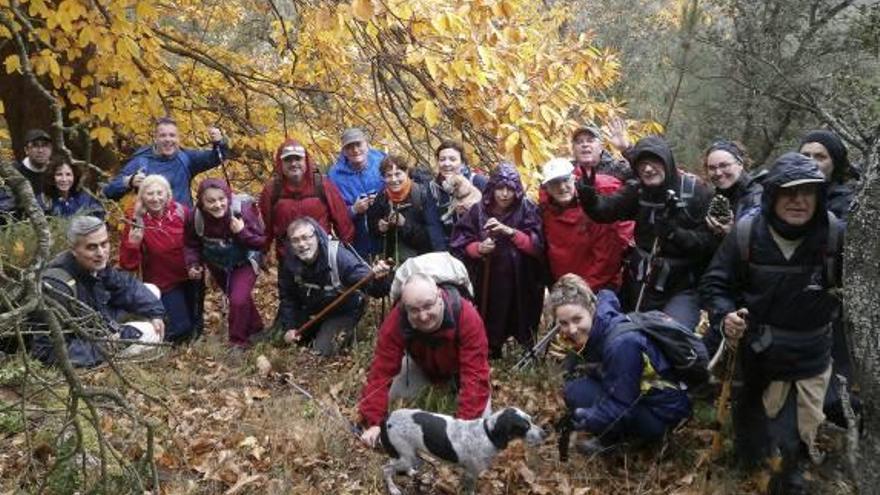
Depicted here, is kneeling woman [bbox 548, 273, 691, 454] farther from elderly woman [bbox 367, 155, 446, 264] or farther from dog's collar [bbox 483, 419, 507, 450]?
elderly woman [bbox 367, 155, 446, 264]

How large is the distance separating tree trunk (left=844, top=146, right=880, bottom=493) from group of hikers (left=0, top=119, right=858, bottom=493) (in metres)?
1.33

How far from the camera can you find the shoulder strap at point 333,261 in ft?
21.3

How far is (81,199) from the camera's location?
7.55 meters

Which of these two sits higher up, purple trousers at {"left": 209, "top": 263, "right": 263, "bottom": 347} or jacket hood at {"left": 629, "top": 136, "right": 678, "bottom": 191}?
jacket hood at {"left": 629, "top": 136, "right": 678, "bottom": 191}

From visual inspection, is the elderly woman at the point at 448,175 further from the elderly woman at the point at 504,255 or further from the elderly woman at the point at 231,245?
the elderly woman at the point at 231,245

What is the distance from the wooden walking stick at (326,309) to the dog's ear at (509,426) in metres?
2.69

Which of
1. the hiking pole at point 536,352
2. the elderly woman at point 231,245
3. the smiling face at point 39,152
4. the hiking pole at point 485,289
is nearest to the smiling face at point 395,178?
the hiking pole at point 485,289

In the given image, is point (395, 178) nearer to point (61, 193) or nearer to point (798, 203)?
point (61, 193)

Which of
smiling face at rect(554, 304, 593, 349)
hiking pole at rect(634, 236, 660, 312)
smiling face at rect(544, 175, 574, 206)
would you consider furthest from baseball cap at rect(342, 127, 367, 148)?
smiling face at rect(554, 304, 593, 349)

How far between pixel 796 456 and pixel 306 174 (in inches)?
180

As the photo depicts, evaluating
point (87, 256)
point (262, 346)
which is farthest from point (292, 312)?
point (87, 256)

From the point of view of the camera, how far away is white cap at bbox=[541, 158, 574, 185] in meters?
5.60

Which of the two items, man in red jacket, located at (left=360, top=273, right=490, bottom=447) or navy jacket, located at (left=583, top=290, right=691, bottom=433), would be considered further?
man in red jacket, located at (left=360, top=273, right=490, bottom=447)

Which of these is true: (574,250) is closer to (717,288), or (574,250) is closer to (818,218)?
(717,288)
